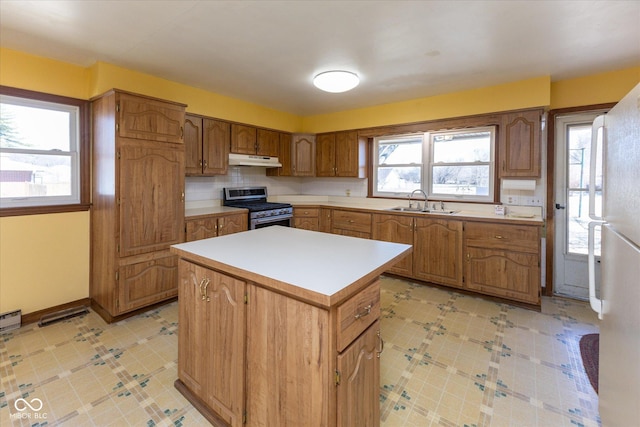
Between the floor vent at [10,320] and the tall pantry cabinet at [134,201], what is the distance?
21.3 inches

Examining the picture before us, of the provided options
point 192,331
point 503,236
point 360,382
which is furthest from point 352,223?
point 360,382

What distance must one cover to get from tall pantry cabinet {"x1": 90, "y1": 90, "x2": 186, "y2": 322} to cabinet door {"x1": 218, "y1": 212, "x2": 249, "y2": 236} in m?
0.52

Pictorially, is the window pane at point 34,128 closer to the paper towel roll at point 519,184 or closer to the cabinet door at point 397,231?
the cabinet door at point 397,231

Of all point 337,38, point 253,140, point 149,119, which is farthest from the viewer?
point 253,140

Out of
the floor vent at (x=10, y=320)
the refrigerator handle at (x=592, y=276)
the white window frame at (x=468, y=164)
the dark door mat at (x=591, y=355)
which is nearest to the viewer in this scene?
the refrigerator handle at (x=592, y=276)

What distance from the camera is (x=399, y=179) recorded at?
442 cm

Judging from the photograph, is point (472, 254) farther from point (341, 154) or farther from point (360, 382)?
point (360, 382)

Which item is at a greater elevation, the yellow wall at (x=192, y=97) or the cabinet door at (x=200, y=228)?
the yellow wall at (x=192, y=97)

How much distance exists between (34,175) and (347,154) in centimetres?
374

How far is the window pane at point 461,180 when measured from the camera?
367cm

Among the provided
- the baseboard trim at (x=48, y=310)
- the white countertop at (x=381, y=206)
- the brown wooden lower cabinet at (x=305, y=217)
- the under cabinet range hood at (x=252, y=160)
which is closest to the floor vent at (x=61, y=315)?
the baseboard trim at (x=48, y=310)

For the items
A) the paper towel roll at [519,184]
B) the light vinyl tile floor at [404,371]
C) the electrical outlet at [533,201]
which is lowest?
the light vinyl tile floor at [404,371]

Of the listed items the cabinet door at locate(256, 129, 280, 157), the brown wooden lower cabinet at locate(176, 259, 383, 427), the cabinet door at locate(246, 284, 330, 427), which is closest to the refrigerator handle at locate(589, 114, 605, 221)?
the brown wooden lower cabinet at locate(176, 259, 383, 427)

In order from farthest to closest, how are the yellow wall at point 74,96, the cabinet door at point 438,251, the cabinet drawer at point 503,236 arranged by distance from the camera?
1. the cabinet door at point 438,251
2. the cabinet drawer at point 503,236
3. the yellow wall at point 74,96
